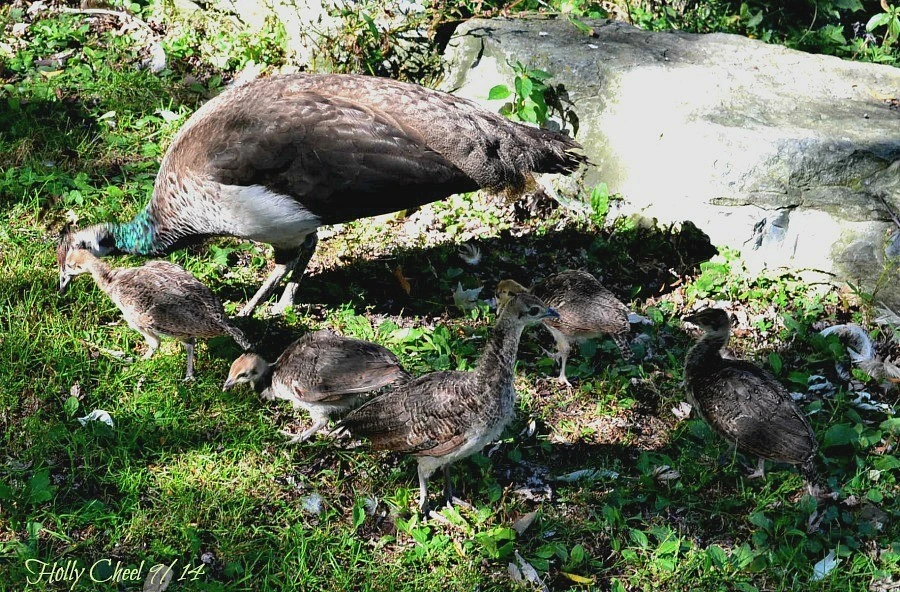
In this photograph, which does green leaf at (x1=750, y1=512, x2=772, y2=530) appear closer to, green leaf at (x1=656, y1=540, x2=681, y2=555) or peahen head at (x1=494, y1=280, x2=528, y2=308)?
green leaf at (x1=656, y1=540, x2=681, y2=555)

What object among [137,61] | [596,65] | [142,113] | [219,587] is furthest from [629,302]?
[137,61]

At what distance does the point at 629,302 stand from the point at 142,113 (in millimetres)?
4063

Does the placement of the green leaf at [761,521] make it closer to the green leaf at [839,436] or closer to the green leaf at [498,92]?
the green leaf at [839,436]

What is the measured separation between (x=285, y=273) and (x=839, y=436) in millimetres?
3366

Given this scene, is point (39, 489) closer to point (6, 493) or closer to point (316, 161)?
point (6, 493)

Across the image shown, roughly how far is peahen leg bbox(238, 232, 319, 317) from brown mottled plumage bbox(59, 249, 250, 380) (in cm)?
60

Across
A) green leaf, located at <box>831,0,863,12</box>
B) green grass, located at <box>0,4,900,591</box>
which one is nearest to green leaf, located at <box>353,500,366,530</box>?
green grass, located at <box>0,4,900,591</box>

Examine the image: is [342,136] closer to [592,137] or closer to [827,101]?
[592,137]

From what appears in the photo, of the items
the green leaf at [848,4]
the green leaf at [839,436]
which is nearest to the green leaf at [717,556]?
the green leaf at [839,436]

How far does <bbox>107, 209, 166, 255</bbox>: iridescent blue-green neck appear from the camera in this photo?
588 cm

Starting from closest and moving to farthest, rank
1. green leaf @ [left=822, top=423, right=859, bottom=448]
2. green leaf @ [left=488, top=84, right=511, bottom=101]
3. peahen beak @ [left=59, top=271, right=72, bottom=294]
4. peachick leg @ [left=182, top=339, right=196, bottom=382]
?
green leaf @ [left=822, top=423, right=859, bottom=448] → peachick leg @ [left=182, top=339, right=196, bottom=382] → peahen beak @ [left=59, top=271, right=72, bottom=294] → green leaf @ [left=488, top=84, right=511, bottom=101]

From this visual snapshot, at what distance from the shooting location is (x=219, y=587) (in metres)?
4.11

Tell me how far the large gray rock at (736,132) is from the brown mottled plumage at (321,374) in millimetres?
2521

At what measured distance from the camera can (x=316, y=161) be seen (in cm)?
539
